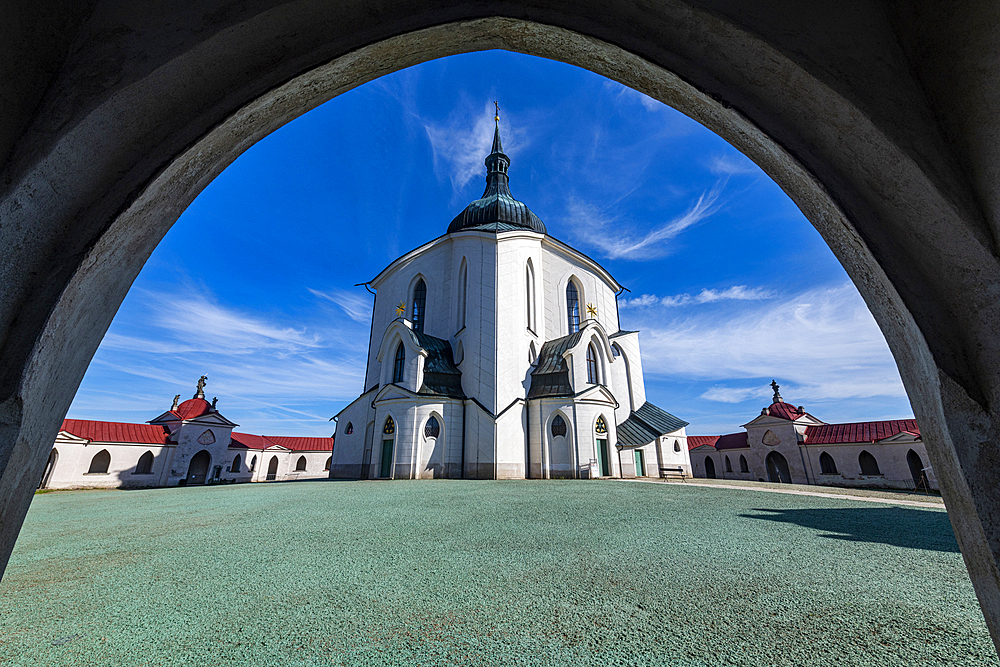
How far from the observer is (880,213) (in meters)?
1.34

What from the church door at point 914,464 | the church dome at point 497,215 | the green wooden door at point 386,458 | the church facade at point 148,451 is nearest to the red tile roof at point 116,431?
the church facade at point 148,451

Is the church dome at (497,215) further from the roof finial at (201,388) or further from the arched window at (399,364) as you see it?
the roof finial at (201,388)

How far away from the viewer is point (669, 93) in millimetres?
1800

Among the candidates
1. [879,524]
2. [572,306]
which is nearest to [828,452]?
[572,306]

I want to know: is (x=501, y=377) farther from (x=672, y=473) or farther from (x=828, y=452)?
(x=828, y=452)

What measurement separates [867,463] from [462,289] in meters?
24.5

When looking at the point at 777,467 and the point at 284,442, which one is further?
the point at 284,442

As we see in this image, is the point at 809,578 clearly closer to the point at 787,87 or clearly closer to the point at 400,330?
the point at 787,87

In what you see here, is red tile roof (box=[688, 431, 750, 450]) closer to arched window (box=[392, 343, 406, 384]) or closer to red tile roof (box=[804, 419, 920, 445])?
red tile roof (box=[804, 419, 920, 445])

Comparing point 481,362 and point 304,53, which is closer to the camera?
point 304,53

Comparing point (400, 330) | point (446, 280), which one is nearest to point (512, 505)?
point (400, 330)

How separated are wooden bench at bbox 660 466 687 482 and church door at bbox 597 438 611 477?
393 centimetres

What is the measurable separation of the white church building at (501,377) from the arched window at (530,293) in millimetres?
80

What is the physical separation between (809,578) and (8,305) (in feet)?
15.4
